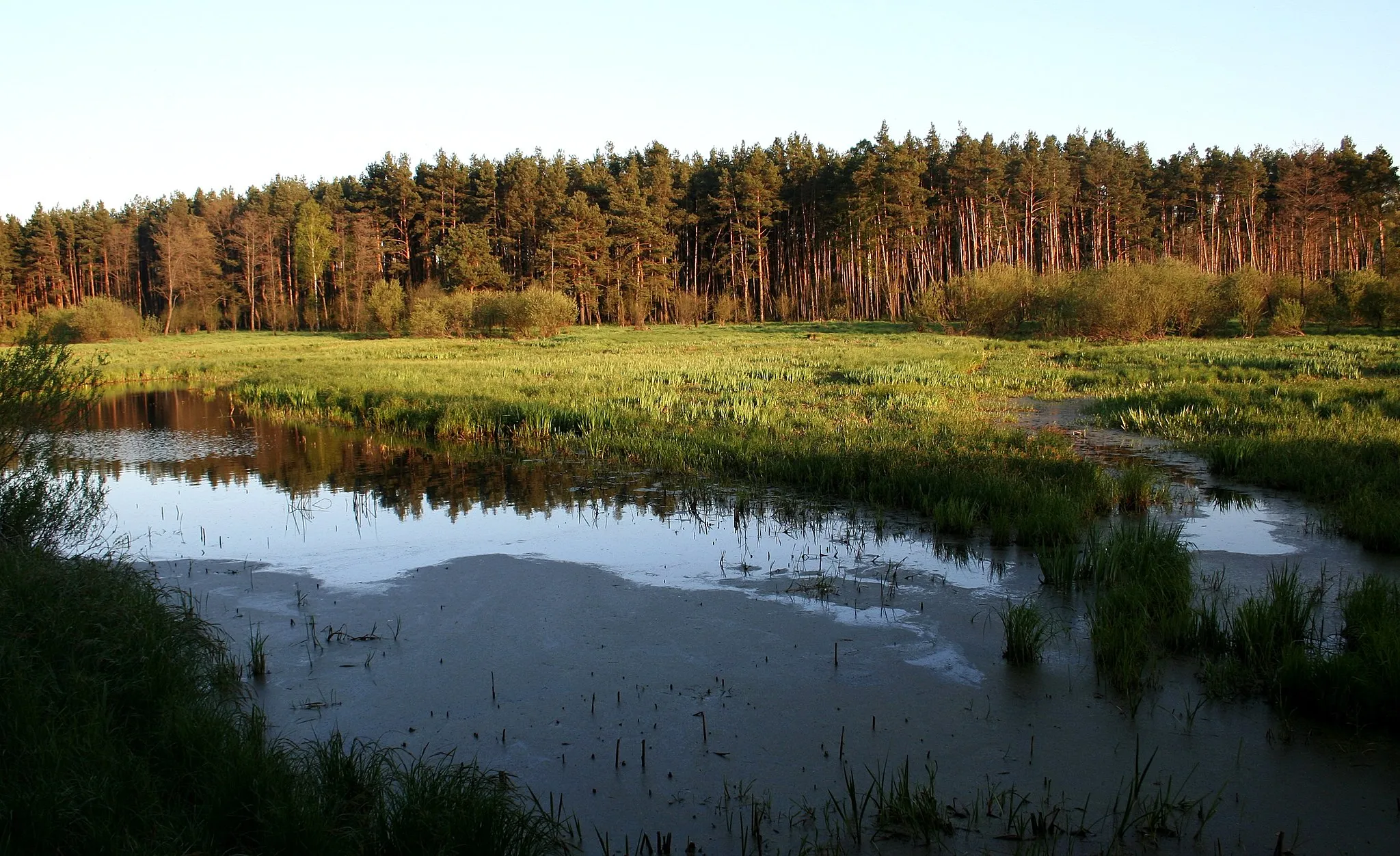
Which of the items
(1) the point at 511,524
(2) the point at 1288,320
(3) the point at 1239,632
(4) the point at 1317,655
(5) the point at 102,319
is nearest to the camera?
(4) the point at 1317,655

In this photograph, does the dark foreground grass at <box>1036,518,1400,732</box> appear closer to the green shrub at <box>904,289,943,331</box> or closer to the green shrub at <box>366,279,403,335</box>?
the green shrub at <box>904,289,943,331</box>

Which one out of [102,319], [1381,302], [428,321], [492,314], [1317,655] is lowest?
[1317,655]

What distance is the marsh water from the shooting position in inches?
167

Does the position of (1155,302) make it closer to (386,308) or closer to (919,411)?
(919,411)

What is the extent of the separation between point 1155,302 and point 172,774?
39.6 metres

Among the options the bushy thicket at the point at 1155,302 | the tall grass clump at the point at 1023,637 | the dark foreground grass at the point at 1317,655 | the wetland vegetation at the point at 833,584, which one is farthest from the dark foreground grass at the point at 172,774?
the bushy thicket at the point at 1155,302

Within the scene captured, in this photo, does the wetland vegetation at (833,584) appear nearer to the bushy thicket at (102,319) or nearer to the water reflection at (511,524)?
the water reflection at (511,524)

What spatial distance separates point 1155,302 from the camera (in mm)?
36969

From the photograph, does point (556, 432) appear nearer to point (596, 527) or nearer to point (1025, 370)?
point (596, 527)

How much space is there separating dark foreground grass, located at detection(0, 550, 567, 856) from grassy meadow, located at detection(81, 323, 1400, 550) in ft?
20.9

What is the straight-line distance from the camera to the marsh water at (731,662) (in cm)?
424

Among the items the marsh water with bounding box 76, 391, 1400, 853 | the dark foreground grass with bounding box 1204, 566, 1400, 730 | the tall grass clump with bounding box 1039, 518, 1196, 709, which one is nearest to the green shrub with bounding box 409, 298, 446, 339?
the marsh water with bounding box 76, 391, 1400, 853

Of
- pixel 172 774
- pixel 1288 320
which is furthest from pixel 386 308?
pixel 172 774

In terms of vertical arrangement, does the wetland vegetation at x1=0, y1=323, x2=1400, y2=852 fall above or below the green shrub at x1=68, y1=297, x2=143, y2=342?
below
